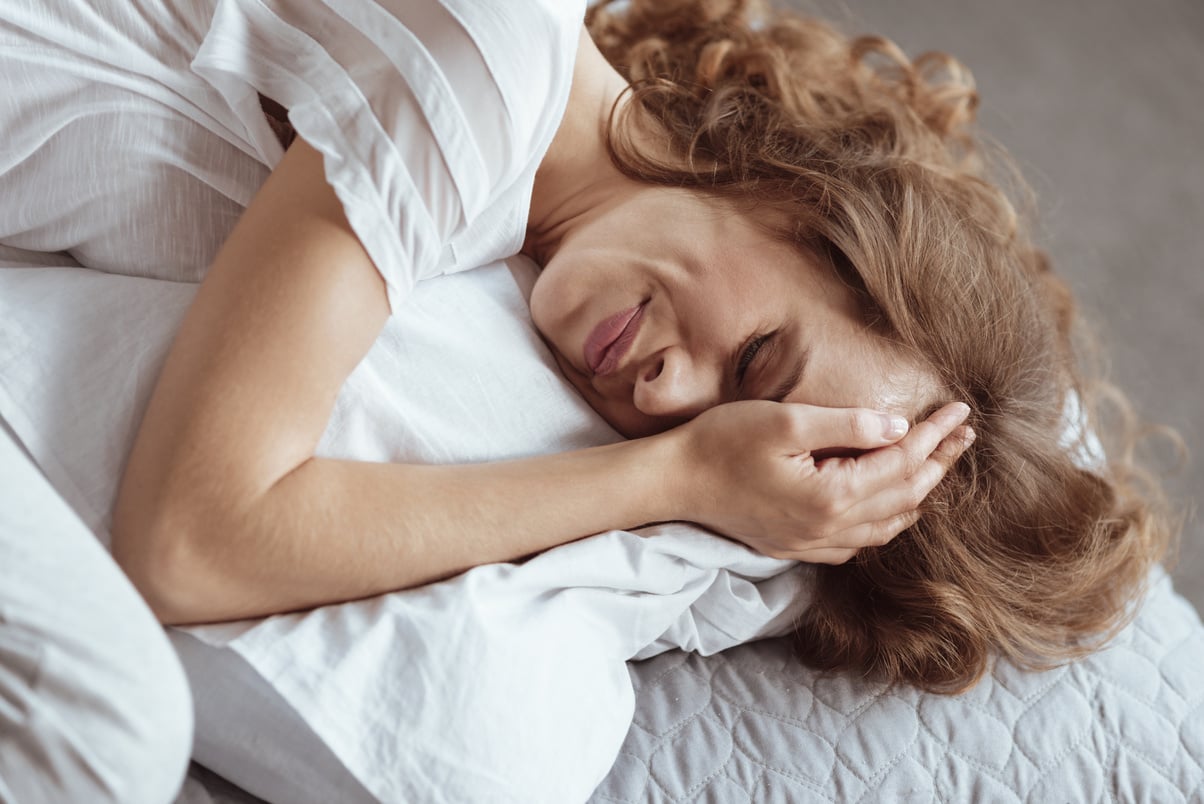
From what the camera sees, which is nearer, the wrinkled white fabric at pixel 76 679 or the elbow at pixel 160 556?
the wrinkled white fabric at pixel 76 679

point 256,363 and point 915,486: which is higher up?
point 256,363

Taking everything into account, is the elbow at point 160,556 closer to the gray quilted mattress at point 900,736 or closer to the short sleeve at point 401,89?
the short sleeve at point 401,89

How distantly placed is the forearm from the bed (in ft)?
0.07

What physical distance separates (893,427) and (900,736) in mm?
299

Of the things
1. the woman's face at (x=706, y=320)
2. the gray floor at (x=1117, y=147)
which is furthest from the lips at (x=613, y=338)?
the gray floor at (x=1117, y=147)

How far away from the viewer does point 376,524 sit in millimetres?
868

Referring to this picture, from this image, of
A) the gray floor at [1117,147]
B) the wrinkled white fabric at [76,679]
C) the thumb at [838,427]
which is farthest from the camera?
the gray floor at [1117,147]

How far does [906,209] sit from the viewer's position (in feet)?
3.51

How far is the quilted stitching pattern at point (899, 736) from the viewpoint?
972 mm

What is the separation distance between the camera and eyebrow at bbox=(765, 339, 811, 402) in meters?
0.99

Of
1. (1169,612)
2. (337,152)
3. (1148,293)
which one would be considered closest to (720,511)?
(337,152)

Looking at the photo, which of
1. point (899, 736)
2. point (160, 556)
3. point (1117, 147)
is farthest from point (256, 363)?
point (1117, 147)

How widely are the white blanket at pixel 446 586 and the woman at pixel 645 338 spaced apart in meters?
0.04

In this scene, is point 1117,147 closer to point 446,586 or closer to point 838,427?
point 838,427
